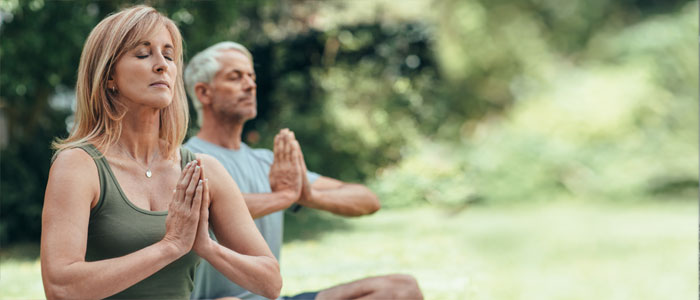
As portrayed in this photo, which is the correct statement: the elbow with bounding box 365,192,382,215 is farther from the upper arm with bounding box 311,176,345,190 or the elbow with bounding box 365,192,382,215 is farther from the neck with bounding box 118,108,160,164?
the neck with bounding box 118,108,160,164

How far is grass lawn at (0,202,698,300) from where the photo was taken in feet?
20.7

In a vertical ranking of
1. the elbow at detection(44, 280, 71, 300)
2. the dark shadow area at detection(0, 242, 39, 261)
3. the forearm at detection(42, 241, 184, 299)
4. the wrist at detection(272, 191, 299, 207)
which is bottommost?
the dark shadow area at detection(0, 242, 39, 261)

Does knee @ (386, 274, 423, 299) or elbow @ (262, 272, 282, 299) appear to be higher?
knee @ (386, 274, 423, 299)

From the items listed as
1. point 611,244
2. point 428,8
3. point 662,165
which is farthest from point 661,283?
point 428,8

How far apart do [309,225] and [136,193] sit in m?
9.05

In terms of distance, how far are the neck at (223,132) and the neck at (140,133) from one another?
1.28 meters

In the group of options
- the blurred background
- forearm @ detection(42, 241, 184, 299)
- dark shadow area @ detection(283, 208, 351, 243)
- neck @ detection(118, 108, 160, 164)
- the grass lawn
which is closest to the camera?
forearm @ detection(42, 241, 184, 299)

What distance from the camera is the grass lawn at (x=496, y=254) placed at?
6.31m

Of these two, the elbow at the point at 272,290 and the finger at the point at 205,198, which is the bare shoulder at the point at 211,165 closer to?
the finger at the point at 205,198

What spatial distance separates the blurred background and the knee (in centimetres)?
225

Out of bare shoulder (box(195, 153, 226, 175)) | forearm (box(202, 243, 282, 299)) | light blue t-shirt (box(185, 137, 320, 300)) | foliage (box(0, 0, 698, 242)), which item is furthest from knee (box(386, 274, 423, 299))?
foliage (box(0, 0, 698, 242))

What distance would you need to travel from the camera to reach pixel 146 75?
185 centimetres

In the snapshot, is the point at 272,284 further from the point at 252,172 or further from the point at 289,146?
the point at 252,172

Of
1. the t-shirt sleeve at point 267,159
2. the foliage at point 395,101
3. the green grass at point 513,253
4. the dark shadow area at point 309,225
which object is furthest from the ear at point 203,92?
the dark shadow area at point 309,225
